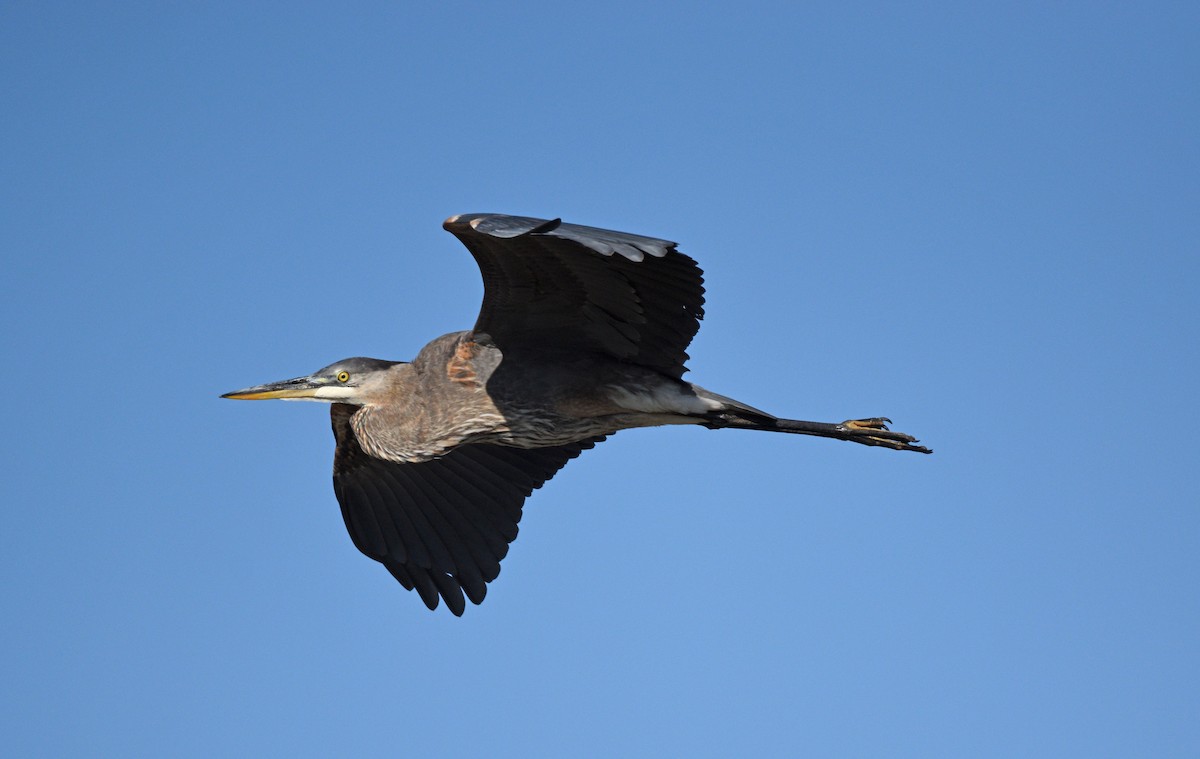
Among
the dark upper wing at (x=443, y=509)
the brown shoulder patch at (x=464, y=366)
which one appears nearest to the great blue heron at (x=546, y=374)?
the brown shoulder patch at (x=464, y=366)

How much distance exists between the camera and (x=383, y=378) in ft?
27.1

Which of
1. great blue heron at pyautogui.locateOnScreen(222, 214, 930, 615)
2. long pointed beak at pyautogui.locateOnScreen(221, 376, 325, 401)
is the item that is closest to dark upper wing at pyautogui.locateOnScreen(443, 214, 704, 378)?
great blue heron at pyautogui.locateOnScreen(222, 214, 930, 615)

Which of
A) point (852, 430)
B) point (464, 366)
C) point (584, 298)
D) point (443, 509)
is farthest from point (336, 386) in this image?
point (852, 430)

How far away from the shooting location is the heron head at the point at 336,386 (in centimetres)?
829

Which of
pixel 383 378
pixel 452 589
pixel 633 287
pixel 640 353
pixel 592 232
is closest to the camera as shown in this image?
pixel 592 232

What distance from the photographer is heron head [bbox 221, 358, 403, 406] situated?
829cm

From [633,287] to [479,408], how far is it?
4.30ft

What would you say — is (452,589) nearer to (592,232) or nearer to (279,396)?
(279,396)

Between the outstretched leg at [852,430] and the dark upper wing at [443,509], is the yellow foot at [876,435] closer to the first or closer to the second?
the outstretched leg at [852,430]

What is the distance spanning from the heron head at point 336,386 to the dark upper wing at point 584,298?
3.20 ft

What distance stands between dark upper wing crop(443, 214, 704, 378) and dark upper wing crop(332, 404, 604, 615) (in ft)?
5.98

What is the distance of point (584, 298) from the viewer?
24.0ft

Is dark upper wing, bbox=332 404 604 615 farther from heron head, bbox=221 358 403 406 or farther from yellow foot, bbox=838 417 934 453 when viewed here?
yellow foot, bbox=838 417 934 453

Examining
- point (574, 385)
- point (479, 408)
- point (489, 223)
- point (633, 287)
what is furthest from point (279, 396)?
point (489, 223)
